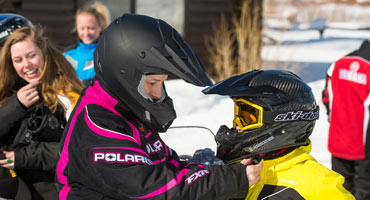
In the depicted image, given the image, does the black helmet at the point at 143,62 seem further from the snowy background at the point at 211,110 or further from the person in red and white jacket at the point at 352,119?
the person in red and white jacket at the point at 352,119

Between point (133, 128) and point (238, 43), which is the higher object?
point (133, 128)

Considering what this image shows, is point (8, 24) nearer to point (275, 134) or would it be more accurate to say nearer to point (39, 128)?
point (39, 128)

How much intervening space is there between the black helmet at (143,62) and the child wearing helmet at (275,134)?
0.32m

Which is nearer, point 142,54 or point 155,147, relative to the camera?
point 142,54

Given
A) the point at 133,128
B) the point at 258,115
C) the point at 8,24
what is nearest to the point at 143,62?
the point at 133,128

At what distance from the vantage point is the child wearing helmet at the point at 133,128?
1819 mm

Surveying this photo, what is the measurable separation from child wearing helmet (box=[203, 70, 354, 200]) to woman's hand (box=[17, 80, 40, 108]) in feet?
4.11

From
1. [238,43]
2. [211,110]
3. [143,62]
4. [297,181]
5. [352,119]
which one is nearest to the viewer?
[143,62]

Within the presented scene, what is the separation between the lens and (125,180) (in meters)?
1.80

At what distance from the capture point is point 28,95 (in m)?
2.98

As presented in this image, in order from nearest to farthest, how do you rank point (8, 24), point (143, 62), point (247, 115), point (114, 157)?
1. point (114, 157)
2. point (143, 62)
3. point (247, 115)
4. point (8, 24)

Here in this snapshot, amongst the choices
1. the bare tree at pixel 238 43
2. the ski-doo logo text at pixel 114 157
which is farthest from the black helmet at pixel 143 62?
the bare tree at pixel 238 43

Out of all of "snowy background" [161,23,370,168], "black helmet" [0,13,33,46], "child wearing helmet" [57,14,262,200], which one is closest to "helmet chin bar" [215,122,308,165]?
"child wearing helmet" [57,14,262,200]

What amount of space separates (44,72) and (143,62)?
1.39 metres
